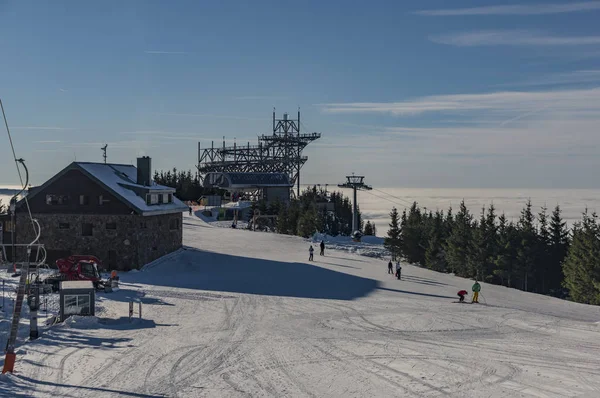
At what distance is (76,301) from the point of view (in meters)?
26.0

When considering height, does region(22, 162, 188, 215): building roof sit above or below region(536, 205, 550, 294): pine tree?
above

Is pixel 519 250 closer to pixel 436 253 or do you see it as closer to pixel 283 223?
pixel 436 253

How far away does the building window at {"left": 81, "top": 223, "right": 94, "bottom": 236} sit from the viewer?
42906 millimetres

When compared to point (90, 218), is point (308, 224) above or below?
below

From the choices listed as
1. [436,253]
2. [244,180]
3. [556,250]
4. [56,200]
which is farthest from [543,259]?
[244,180]

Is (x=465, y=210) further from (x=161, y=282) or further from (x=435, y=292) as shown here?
(x=161, y=282)

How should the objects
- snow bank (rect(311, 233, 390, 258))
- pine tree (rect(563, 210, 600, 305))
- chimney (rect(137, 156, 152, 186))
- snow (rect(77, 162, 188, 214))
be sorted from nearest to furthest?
snow (rect(77, 162, 188, 214)) < pine tree (rect(563, 210, 600, 305)) < chimney (rect(137, 156, 152, 186)) < snow bank (rect(311, 233, 390, 258))

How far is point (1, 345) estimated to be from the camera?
21.5 meters

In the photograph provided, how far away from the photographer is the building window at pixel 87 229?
141ft

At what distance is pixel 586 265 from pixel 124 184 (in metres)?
34.2

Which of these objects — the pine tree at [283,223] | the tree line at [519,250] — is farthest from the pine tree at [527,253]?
the pine tree at [283,223]

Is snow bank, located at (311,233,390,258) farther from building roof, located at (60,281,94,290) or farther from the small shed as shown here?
the small shed

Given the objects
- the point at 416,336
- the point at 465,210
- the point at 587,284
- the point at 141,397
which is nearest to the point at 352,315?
the point at 416,336

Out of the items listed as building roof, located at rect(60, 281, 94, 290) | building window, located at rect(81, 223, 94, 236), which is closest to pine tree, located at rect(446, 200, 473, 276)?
building window, located at rect(81, 223, 94, 236)
